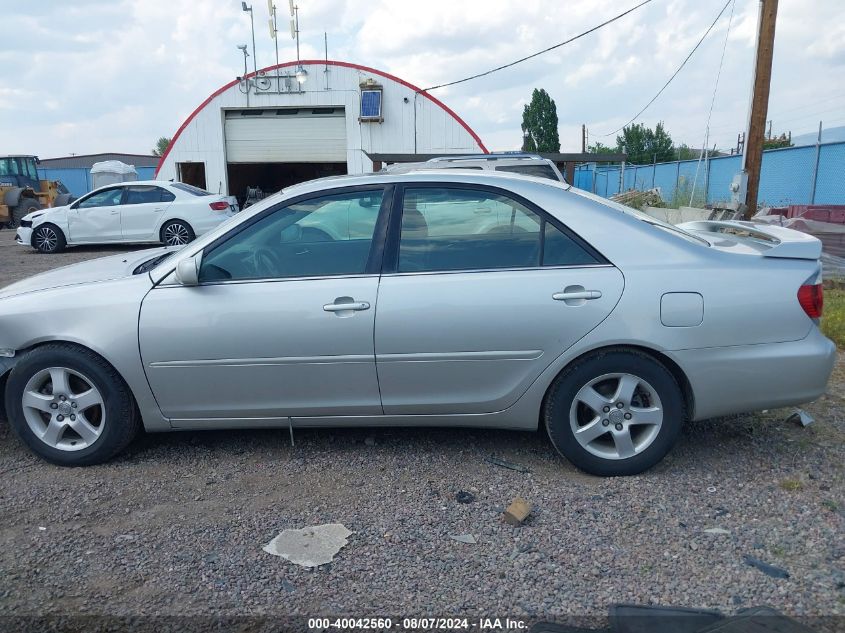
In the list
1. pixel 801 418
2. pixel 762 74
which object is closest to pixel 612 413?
pixel 801 418

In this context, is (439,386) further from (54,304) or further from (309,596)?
(54,304)

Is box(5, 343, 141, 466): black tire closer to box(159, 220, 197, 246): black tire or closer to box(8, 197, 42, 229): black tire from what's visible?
box(159, 220, 197, 246): black tire

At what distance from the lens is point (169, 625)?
100.0 inches

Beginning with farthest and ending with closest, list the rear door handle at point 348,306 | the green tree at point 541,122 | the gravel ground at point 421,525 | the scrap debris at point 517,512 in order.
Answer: the green tree at point 541,122 < the rear door handle at point 348,306 < the scrap debris at point 517,512 < the gravel ground at point 421,525

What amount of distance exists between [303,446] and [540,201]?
1981 millimetres

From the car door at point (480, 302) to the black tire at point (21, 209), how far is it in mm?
26430

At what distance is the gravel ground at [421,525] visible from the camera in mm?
2688

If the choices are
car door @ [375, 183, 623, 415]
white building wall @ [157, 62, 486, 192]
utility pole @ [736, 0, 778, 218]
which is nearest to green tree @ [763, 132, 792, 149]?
white building wall @ [157, 62, 486, 192]

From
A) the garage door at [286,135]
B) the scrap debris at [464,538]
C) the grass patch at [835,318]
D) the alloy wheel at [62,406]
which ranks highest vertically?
the garage door at [286,135]

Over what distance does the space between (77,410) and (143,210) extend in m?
12.5

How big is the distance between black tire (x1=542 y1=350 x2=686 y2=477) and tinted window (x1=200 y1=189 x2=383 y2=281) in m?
1.25

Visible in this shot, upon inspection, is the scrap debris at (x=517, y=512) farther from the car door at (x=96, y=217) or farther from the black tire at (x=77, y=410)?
the car door at (x=96, y=217)

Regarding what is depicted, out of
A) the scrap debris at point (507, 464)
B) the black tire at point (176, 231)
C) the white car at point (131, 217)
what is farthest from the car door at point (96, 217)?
the scrap debris at point (507, 464)

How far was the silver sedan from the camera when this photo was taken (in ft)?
11.4
